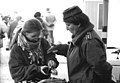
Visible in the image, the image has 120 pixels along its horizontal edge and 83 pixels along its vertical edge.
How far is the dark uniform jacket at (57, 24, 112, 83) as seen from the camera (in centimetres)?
209

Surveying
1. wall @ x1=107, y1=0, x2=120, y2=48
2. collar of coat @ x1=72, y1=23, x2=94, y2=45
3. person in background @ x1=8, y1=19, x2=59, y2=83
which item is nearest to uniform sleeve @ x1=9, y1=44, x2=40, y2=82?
person in background @ x1=8, y1=19, x2=59, y2=83

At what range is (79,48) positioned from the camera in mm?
2219

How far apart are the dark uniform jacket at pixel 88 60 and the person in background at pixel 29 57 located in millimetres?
368

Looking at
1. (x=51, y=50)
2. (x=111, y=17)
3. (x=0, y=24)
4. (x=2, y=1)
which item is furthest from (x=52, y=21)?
(x=2, y=1)

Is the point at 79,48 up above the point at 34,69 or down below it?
above

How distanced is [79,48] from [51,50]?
1.41 feet

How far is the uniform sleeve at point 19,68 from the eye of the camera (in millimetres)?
2473

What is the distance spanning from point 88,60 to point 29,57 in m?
0.72

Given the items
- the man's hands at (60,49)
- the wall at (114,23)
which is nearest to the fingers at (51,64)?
the man's hands at (60,49)

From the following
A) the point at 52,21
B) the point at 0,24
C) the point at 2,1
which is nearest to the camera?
the point at 0,24

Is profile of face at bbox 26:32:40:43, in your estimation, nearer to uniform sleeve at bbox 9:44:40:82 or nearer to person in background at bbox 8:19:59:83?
person in background at bbox 8:19:59:83

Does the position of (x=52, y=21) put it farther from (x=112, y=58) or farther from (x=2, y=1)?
(x=2, y=1)

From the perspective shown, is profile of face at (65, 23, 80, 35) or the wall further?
the wall

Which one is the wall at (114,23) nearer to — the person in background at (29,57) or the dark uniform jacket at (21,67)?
the person in background at (29,57)
